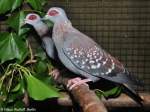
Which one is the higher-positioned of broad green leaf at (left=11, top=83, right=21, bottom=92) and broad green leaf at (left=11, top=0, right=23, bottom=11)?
broad green leaf at (left=11, top=0, right=23, bottom=11)

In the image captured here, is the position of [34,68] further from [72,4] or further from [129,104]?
[72,4]

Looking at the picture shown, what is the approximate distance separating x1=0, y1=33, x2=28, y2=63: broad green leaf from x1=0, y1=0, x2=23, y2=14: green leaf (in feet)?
0.27

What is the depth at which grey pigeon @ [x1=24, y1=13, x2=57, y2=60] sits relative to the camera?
1233 mm

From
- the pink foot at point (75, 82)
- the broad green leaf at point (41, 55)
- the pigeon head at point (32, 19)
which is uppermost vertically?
the pigeon head at point (32, 19)

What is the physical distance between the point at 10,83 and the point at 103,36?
3.00 ft

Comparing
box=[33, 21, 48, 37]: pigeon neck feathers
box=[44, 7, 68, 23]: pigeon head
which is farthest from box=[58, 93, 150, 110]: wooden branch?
box=[33, 21, 48, 37]: pigeon neck feathers

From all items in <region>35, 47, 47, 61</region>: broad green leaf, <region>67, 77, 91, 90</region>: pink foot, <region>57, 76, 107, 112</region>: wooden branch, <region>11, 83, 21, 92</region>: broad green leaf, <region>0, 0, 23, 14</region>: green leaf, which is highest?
<region>0, 0, 23, 14</region>: green leaf

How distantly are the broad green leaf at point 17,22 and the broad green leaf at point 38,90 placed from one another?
26 centimetres

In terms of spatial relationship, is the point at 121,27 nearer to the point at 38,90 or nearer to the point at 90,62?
the point at 90,62

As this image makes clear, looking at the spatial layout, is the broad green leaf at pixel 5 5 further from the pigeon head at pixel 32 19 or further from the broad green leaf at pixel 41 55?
the broad green leaf at pixel 41 55

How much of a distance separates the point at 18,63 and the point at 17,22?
0.45 feet

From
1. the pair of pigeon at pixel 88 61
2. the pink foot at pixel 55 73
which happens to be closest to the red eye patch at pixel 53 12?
the pair of pigeon at pixel 88 61

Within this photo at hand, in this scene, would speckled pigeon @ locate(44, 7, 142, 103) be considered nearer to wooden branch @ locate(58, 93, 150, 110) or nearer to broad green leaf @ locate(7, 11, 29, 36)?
wooden branch @ locate(58, 93, 150, 110)

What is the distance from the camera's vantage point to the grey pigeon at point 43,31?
4.05 ft
